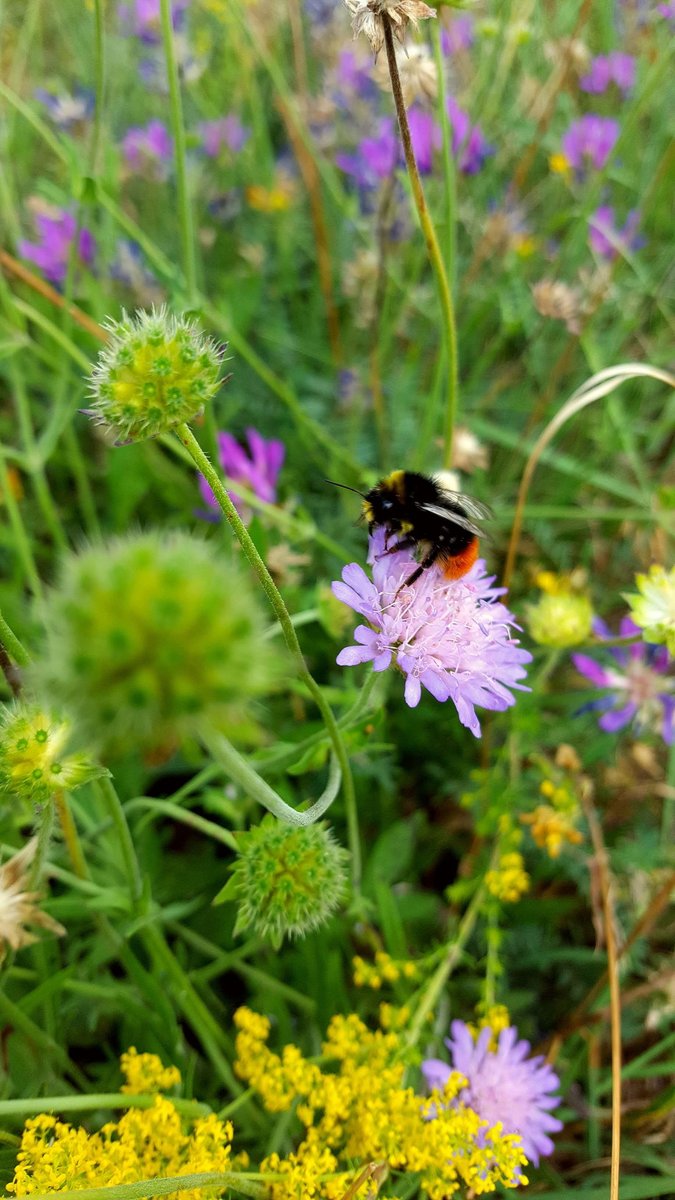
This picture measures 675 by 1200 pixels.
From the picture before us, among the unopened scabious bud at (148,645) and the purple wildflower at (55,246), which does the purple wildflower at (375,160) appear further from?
the unopened scabious bud at (148,645)

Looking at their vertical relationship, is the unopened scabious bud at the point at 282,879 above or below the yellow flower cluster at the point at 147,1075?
above

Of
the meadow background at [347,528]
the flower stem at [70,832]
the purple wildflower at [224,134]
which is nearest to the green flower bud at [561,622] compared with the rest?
the meadow background at [347,528]

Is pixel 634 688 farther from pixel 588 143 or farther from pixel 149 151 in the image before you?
pixel 149 151

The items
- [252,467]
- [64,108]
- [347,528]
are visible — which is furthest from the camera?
[64,108]

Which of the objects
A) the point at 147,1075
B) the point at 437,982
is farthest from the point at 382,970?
the point at 147,1075

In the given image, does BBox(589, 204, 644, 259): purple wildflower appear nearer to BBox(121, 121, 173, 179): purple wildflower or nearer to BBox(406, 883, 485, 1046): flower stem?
BBox(121, 121, 173, 179): purple wildflower
